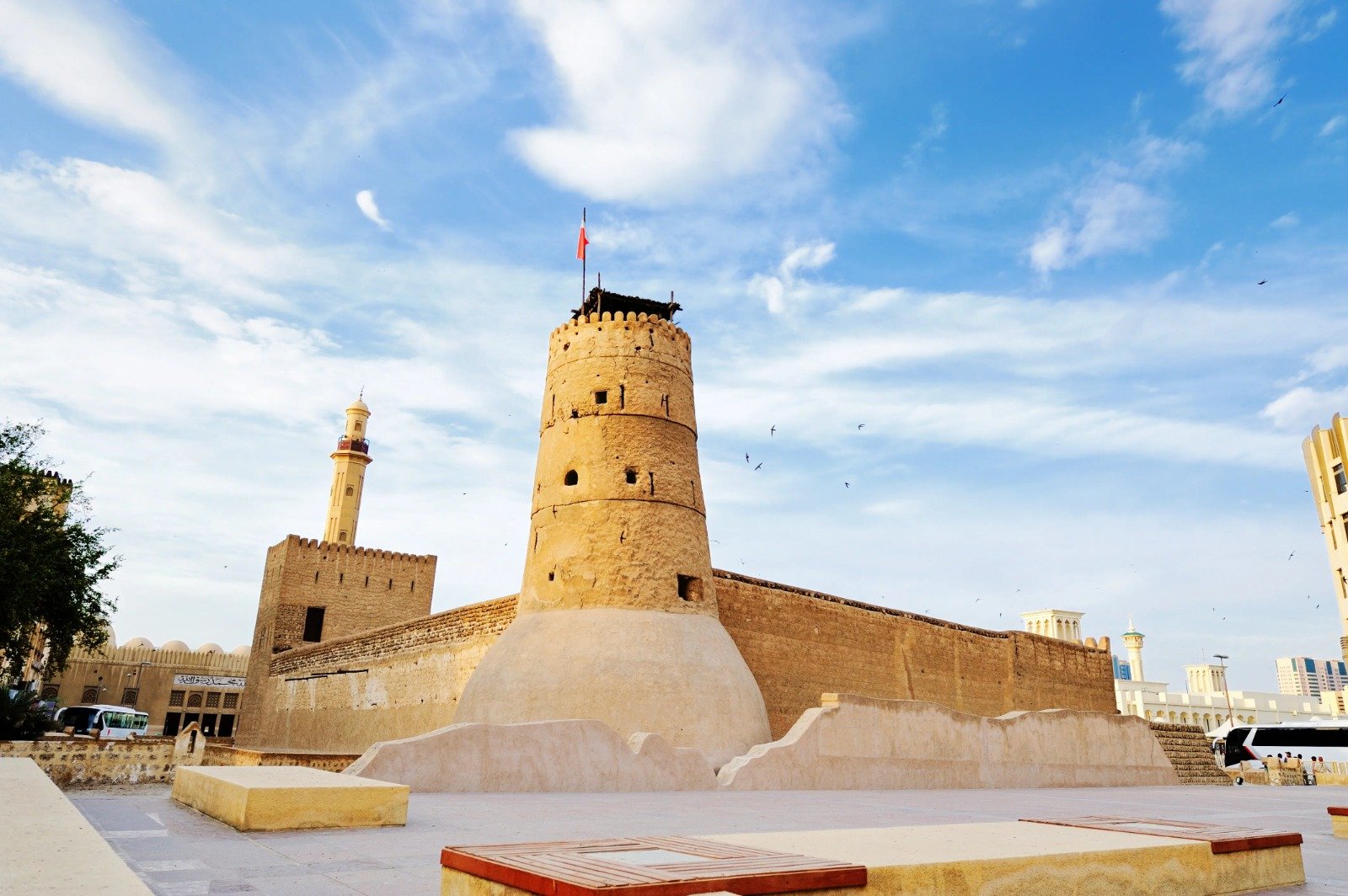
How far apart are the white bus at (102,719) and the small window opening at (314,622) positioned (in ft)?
20.0

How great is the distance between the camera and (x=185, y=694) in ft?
142

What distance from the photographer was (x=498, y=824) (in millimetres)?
5891

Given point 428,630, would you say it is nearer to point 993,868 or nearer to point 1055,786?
point 1055,786

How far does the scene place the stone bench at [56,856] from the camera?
2.35 m

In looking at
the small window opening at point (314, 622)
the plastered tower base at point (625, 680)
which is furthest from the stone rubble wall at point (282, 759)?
the small window opening at point (314, 622)

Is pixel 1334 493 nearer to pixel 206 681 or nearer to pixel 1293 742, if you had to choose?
pixel 1293 742

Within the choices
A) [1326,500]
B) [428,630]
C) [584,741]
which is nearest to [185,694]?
[428,630]

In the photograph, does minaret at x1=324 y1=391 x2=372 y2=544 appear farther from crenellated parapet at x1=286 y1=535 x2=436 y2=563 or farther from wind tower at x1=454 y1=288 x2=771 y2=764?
wind tower at x1=454 y1=288 x2=771 y2=764

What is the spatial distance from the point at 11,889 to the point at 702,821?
15.0ft

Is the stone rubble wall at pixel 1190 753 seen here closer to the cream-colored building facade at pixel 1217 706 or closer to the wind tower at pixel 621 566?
the wind tower at pixel 621 566

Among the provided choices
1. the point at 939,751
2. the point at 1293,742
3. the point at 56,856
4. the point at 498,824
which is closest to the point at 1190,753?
the point at 939,751

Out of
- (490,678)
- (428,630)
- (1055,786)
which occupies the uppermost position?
(428,630)

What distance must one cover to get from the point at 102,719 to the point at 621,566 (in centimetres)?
2463

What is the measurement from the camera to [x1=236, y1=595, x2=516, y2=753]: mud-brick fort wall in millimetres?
17578
